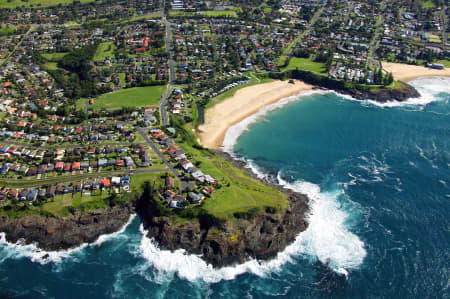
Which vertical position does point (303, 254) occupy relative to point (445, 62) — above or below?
below

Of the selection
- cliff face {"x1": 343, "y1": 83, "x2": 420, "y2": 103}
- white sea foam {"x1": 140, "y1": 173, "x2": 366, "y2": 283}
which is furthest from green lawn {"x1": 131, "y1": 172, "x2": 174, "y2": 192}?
cliff face {"x1": 343, "y1": 83, "x2": 420, "y2": 103}

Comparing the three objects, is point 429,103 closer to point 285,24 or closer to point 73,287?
point 285,24

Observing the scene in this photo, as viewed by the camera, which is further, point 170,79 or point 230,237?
point 170,79

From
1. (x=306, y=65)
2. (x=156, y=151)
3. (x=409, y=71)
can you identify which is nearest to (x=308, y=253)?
(x=156, y=151)

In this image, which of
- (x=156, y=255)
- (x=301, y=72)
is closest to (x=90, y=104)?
(x=156, y=255)

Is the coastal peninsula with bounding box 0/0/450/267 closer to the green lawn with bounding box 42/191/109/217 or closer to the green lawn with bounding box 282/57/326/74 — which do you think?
the green lawn with bounding box 42/191/109/217

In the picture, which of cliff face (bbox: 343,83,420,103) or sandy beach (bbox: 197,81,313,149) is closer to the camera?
sandy beach (bbox: 197,81,313,149)

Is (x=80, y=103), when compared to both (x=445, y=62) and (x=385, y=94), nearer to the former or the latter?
(x=385, y=94)
